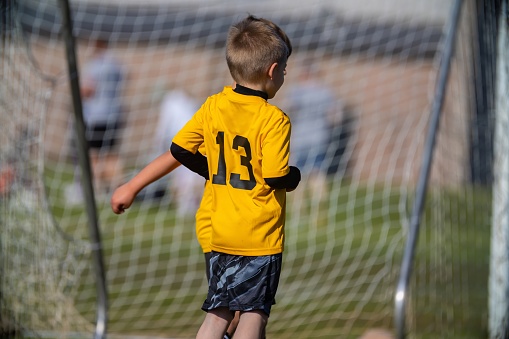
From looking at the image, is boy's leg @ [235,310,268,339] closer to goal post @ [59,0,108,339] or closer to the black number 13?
the black number 13

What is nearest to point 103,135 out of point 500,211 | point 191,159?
point 500,211

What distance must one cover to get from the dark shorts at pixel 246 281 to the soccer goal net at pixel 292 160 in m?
1.55

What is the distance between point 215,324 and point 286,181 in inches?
23.8

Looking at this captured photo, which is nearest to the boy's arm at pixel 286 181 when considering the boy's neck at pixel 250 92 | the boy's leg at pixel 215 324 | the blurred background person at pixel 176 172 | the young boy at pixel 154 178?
the boy's neck at pixel 250 92

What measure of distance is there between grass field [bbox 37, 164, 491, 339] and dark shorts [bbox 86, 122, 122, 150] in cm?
61

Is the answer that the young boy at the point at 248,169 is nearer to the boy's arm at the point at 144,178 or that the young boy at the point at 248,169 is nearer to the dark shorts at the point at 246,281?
the dark shorts at the point at 246,281

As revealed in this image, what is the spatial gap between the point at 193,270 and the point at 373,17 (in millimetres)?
3632

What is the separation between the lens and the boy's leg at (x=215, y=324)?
9.75 ft

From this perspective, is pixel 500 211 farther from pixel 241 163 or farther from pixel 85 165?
pixel 241 163

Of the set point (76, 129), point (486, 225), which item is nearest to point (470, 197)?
point (486, 225)

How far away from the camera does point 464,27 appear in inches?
196

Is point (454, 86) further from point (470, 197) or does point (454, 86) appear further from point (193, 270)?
point (193, 270)

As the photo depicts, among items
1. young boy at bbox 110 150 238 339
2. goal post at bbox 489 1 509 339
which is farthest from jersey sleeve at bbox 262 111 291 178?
goal post at bbox 489 1 509 339

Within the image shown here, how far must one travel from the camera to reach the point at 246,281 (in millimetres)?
2887
